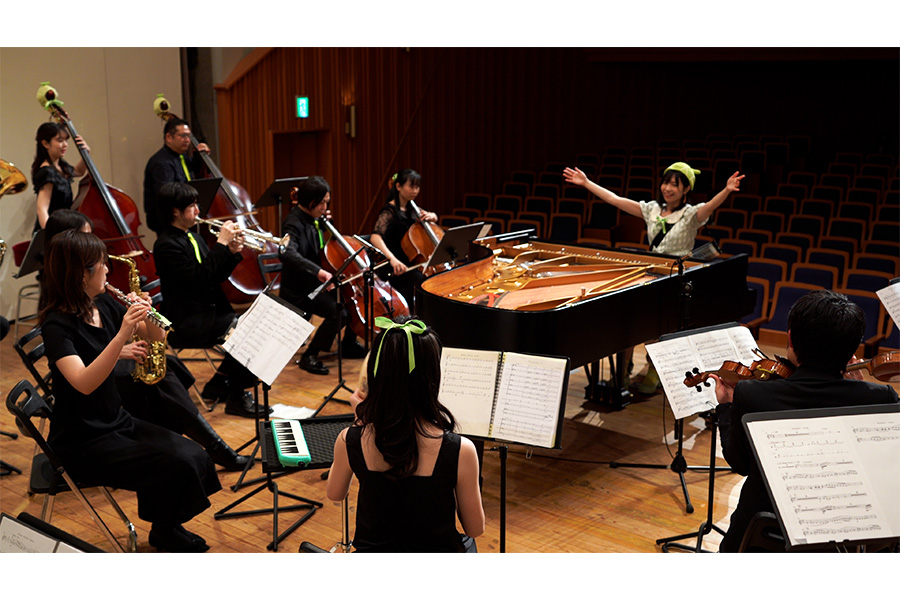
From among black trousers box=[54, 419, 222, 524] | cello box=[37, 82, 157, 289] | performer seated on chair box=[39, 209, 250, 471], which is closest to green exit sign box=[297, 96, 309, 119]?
cello box=[37, 82, 157, 289]

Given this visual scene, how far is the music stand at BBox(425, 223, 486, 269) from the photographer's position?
4570 mm

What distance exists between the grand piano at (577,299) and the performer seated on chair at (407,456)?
1515 millimetres

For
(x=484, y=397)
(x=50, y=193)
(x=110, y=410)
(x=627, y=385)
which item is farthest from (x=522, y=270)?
(x=50, y=193)

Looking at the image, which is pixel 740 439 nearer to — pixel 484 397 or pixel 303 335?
pixel 484 397

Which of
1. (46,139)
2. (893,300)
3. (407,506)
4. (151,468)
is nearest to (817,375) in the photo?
(407,506)

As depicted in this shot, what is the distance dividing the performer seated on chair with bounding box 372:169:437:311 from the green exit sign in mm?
3405

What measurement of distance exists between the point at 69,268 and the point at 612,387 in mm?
3162

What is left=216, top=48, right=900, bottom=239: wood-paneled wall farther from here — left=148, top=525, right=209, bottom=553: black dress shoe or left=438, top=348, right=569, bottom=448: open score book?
left=438, top=348, right=569, bottom=448: open score book

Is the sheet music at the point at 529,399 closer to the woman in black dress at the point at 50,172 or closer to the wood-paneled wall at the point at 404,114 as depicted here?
the woman in black dress at the point at 50,172

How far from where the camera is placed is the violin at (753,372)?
2.56 meters

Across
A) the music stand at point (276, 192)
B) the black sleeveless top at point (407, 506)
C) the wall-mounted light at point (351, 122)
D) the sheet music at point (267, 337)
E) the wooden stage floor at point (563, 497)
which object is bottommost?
the wooden stage floor at point (563, 497)

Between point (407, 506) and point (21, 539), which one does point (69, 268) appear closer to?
point (21, 539)

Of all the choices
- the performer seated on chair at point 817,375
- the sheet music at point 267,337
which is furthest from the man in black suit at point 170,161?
the performer seated on chair at point 817,375

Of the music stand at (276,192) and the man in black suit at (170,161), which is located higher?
the man in black suit at (170,161)
